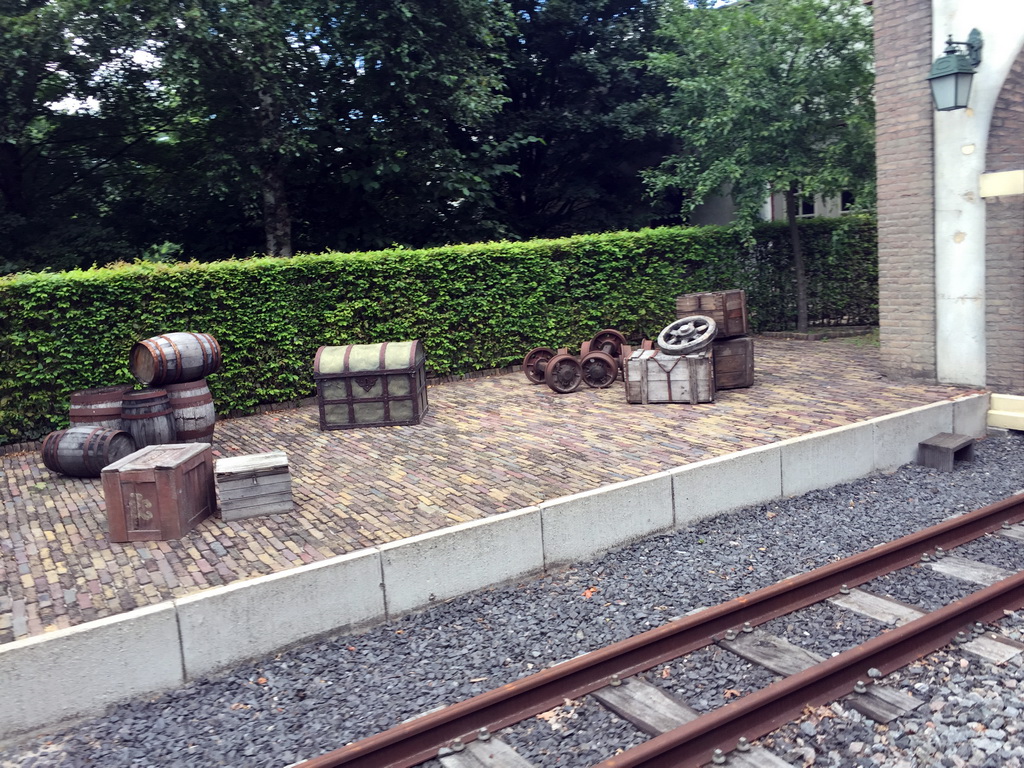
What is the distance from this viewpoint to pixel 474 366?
14625 mm

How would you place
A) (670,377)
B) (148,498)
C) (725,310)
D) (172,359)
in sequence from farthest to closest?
(725,310) → (670,377) → (172,359) → (148,498)

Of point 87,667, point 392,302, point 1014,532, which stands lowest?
point 1014,532

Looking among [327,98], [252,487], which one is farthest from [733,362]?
[327,98]

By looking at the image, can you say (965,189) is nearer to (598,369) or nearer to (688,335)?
(688,335)

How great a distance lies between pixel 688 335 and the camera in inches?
458

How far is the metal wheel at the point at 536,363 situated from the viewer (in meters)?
13.8

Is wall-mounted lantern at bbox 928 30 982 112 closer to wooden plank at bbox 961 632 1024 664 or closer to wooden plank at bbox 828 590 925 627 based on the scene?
wooden plank at bbox 828 590 925 627

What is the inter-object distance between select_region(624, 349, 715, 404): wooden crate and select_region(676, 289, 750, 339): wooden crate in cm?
57

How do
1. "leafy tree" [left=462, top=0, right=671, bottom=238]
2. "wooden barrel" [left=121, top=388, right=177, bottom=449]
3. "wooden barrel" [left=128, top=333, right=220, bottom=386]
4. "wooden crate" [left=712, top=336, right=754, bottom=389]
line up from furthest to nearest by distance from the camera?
"leafy tree" [left=462, top=0, right=671, bottom=238]
"wooden crate" [left=712, top=336, right=754, bottom=389]
"wooden barrel" [left=128, top=333, right=220, bottom=386]
"wooden barrel" [left=121, top=388, right=177, bottom=449]

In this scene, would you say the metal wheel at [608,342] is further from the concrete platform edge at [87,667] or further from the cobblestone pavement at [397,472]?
the concrete platform edge at [87,667]

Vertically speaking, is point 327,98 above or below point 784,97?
above

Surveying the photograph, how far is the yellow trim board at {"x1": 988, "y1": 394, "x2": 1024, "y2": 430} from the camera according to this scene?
420 inches

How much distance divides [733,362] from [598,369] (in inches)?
82.8

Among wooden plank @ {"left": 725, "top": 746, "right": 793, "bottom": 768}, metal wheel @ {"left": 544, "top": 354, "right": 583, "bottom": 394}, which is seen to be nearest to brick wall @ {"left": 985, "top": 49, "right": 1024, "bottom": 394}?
metal wheel @ {"left": 544, "top": 354, "right": 583, "bottom": 394}
